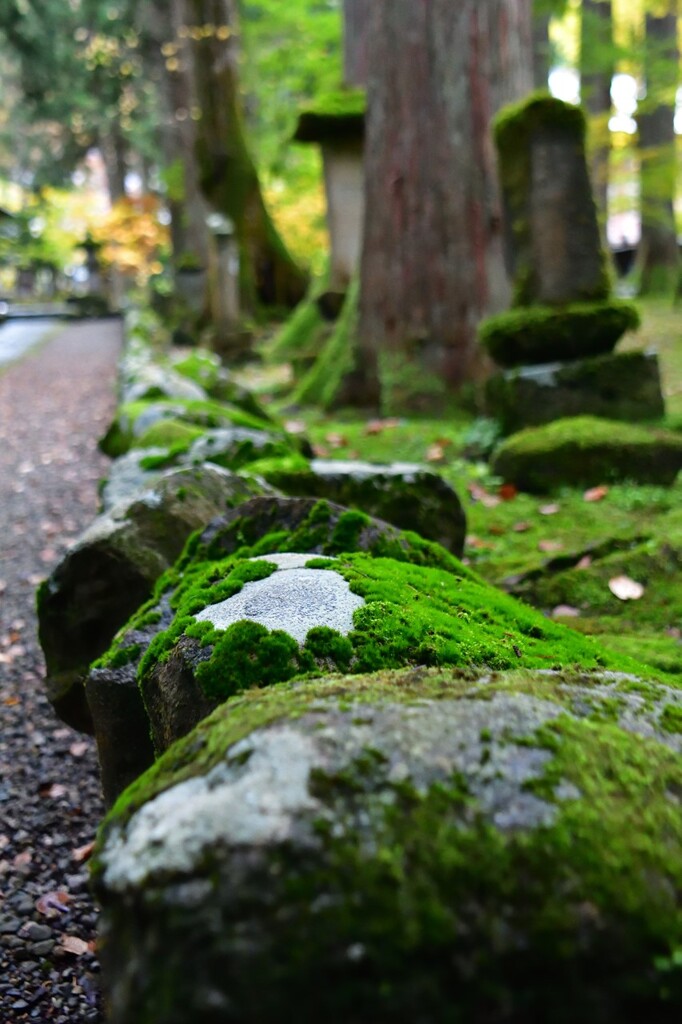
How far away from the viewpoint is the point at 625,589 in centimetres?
368

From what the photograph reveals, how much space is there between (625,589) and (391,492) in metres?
1.09

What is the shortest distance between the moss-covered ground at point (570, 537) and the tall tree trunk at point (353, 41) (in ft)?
20.5

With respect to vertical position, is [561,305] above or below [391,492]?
above

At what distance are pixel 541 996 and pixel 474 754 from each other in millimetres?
302

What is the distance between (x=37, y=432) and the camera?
9.36 m

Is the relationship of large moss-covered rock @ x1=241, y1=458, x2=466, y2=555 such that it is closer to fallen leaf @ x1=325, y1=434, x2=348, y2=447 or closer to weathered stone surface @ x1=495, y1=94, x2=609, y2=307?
weathered stone surface @ x1=495, y1=94, x2=609, y2=307

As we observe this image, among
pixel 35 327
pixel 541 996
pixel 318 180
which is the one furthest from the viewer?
pixel 35 327

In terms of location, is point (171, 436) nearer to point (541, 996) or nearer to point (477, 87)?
point (541, 996)

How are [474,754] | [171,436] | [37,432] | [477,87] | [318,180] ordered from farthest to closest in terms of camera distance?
[318,180]
[37,432]
[477,87]
[171,436]
[474,754]

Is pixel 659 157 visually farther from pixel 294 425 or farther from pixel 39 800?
pixel 39 800

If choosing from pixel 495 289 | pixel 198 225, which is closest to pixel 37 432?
pixel 495 289

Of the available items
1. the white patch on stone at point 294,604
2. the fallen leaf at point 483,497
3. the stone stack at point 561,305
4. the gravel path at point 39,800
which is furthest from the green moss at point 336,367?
the white patch on stone at point 294,604

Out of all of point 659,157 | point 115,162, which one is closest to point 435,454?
point 659,157

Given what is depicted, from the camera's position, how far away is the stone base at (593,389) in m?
5.62
